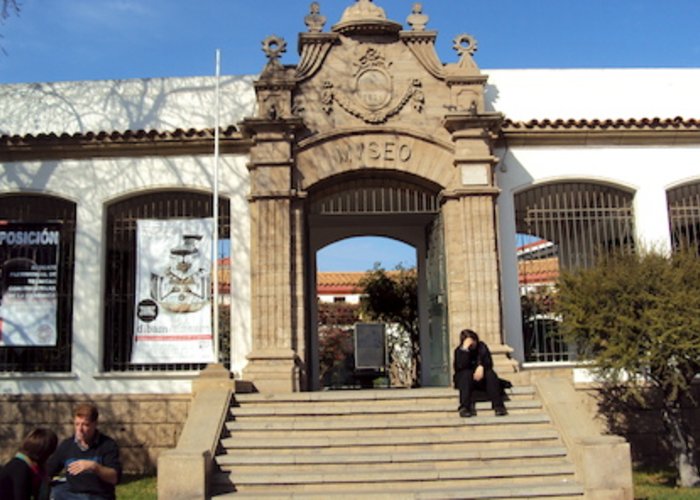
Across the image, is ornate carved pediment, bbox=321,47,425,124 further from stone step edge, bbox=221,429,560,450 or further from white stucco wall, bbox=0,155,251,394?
stone step edge, bbox=221,429,560,450

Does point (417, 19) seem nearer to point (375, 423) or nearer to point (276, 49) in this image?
point (276, 49)

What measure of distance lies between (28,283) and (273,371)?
4541mm

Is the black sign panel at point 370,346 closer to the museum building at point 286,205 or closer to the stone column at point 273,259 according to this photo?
the museum building at point 286,205

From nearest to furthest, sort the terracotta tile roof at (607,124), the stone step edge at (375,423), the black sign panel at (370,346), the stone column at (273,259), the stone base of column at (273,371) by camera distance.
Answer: the stone step edge at (375,423) < the stone base of column at (273,371) < the stone column at (273,259) < the terracotta tile roof at (607,124) < the black sign panel at (370,346)

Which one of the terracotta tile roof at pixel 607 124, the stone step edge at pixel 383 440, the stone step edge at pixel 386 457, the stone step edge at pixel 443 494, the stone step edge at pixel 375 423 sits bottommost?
the stone step edge at pixel 443 494

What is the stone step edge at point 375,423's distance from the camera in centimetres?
1012

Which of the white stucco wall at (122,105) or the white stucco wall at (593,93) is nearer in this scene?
the white stucco wall at (122,105)

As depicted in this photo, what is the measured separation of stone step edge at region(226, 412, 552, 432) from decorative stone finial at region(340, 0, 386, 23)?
6732 millimetres

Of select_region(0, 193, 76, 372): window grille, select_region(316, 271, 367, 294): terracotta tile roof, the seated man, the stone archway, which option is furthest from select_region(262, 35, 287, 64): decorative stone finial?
select_region(316, 271, 367, 294): terracotta tile roof

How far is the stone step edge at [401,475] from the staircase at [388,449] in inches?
0.5

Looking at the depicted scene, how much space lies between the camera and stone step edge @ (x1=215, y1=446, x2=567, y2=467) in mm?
9383

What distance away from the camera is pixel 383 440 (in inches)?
388

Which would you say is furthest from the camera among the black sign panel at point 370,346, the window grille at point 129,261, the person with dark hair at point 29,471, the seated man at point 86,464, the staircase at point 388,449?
the black sign panel at point 370,346

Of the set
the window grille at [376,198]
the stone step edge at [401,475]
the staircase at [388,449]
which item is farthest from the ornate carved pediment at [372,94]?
the stone step edge at [401,475]
